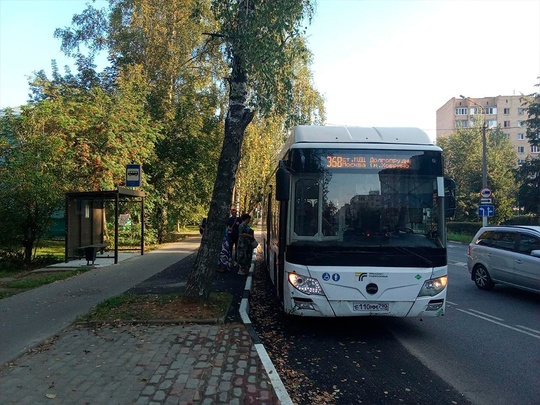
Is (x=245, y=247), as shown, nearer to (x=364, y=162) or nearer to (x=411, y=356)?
(x=364, y=162)

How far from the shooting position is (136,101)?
63.9ft

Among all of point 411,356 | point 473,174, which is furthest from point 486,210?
point 411,356

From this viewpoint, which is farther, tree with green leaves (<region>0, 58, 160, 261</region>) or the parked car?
tree with green leaves (<region>0, 58, 160, 261</region>)

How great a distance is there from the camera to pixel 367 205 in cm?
625

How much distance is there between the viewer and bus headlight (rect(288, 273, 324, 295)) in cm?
607

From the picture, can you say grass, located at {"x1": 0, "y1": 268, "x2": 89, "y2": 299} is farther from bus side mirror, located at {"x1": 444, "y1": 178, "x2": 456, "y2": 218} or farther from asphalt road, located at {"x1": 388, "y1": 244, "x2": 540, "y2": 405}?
bus side mirror, located at {"x1": 444, "y1": 178, "x2": 456, "y2": 218}

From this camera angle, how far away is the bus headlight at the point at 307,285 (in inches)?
239

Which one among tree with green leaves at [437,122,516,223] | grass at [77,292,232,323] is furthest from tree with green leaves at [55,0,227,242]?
tree with green leaves at [437,122,516,223]

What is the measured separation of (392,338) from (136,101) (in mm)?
16536

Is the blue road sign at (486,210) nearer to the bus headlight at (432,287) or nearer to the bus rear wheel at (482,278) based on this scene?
the bus rear wheel at (482,278)

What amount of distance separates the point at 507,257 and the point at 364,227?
584 centimetres

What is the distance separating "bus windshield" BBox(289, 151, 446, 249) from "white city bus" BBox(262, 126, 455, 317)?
0.6 inches

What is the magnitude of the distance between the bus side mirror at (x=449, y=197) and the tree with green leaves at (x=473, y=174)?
29.5 metres

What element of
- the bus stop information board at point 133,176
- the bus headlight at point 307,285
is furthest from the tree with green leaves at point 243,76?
the bus stop information board at point 133,176
